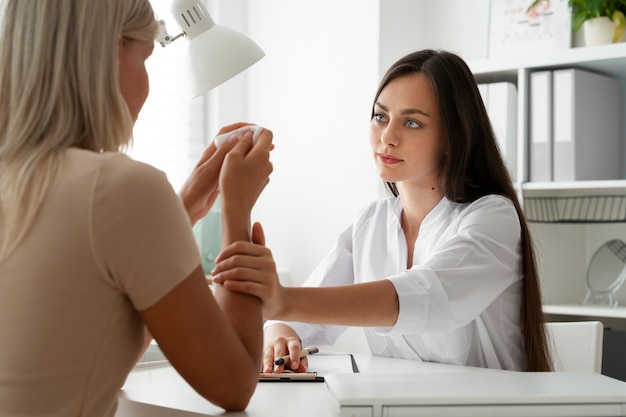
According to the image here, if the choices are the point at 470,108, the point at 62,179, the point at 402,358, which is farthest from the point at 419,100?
the point at 62,179

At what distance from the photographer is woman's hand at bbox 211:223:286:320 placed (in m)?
1.14

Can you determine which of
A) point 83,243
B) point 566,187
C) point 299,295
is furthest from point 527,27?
point 83,243

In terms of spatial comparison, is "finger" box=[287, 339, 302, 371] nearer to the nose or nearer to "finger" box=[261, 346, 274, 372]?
"finger" box=[261, 346, 274, 372]

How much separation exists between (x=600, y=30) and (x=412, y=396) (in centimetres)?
222

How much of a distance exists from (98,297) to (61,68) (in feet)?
0.90

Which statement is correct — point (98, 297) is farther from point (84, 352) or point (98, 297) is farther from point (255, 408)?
point (255, 408)

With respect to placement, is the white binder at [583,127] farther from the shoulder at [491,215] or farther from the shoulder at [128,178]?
the shoulder at [128,178]

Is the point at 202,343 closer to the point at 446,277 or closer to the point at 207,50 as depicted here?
the point at 207,50

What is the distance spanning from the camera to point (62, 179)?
92 centimetres


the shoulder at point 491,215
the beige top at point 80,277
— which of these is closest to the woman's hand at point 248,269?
the beige top at point 80,277

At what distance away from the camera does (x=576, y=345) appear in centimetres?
186

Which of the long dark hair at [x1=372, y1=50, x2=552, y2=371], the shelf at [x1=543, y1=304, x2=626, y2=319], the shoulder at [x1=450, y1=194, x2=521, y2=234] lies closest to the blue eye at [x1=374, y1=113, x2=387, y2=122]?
the long dark hair at [x1=372, y1=50, x2=552, y2=371]

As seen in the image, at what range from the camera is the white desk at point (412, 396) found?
0.97 m

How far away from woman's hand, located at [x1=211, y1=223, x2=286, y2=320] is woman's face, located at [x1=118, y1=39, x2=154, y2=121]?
9.5 inches
